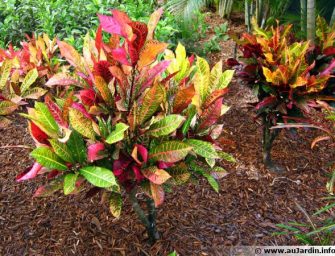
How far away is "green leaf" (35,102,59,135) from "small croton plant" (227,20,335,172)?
1577mm

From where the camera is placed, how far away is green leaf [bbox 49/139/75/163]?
1.72 metres

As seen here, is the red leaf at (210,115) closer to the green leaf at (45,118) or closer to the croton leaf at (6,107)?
the green leaf at (45,118)

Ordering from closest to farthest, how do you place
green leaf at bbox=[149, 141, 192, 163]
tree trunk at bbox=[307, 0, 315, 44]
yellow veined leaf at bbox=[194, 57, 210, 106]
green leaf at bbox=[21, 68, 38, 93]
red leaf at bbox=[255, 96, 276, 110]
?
green leaf at bbox=[149, 141, 192, 163] → yellow veined leaf at bbox=[194, 57, 210, 106] → green leaf at bbox=[21, 68, 38, 93] → red leaf at bbox=[255, 96, 276, 110] → tree trunk at bbox=[307, 0, 315, 44]

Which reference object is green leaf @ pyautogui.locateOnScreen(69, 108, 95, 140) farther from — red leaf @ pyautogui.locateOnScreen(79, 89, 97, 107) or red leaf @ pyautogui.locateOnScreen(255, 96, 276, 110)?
red leaf @ pyautogui.locateOnScreen(255, 96, 276, 110)

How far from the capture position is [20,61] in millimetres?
2988

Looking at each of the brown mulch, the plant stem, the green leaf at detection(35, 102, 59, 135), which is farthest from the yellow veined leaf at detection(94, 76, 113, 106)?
the brown mulch

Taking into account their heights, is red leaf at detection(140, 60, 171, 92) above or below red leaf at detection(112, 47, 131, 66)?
below

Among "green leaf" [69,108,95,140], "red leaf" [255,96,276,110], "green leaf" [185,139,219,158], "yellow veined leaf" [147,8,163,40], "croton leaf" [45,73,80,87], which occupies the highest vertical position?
"yellow veined leaf" [147,8,163,40]

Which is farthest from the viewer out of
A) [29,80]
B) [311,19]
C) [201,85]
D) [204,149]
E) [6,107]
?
[311,19]

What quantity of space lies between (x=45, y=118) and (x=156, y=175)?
22.7 inches

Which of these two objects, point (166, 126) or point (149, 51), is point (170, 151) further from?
point (149, 51)

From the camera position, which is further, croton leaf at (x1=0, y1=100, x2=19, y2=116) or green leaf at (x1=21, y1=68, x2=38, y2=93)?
green leaf at (x1=21, y1=68, x2=38, y2=93)

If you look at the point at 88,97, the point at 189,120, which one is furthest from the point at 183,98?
the point at 88,97

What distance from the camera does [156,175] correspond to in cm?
175
